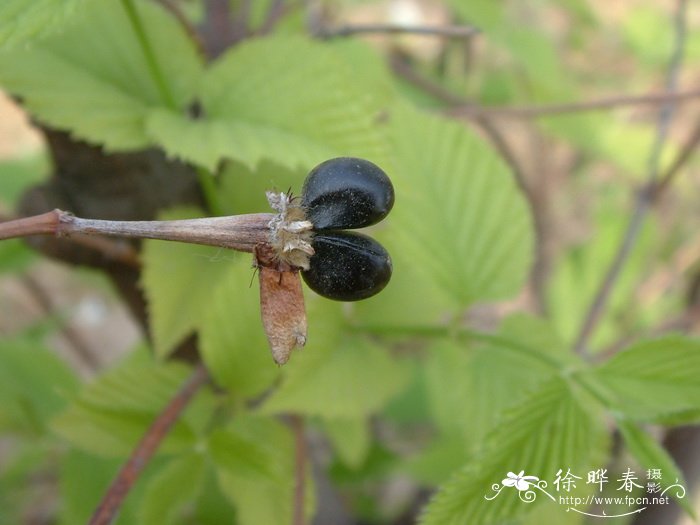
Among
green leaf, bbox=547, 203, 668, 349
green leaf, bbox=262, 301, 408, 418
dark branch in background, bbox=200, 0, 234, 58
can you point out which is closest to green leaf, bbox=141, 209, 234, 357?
green leaf, bbox=262, 301, 408, 418

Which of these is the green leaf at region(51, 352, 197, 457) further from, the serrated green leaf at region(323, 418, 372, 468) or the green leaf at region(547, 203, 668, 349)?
the green leaf at region(547, 203, 668, 349)

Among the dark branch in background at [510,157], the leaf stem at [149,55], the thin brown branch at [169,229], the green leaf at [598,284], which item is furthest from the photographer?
the green leaf at [598,284]

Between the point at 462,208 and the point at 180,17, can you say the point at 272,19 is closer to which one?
the point at 180,17

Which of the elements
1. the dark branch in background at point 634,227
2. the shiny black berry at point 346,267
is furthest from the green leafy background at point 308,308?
the dark branch in background at point 634,227

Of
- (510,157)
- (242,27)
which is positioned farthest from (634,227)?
(242,27)

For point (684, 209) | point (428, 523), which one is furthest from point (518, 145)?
point (428, 523)

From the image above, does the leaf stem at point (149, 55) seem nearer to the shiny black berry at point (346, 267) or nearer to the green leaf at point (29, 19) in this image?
the green leaf at point (29, 19)
